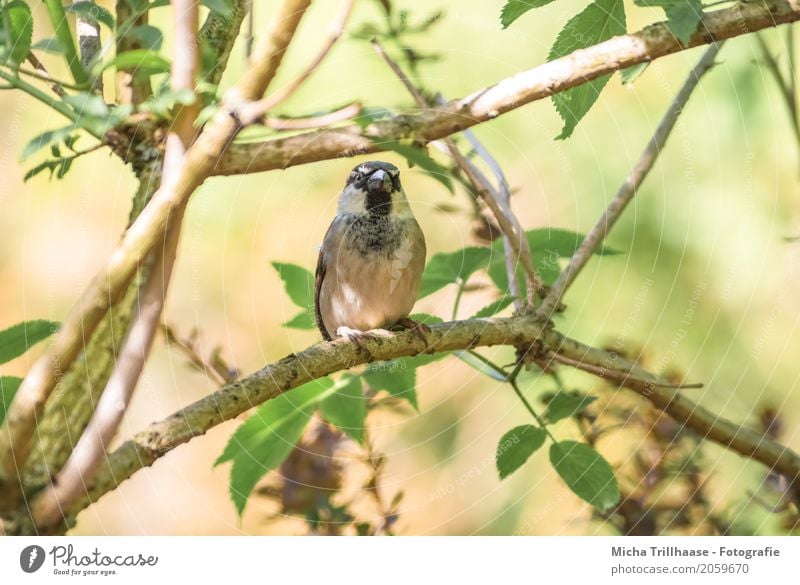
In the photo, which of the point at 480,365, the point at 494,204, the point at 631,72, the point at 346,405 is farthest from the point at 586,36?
the point at 346,405

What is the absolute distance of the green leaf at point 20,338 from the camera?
1005 millimetres

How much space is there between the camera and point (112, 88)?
1.15 m

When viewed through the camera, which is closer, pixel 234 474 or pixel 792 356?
pixel 234 474

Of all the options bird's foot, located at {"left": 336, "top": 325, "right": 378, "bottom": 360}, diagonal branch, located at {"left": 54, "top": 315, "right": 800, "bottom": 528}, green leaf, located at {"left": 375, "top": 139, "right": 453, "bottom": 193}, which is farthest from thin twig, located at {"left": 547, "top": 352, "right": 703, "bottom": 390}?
green leaf, located at {"left": 375, "top": 139, "right": 453, "bottom": 193}

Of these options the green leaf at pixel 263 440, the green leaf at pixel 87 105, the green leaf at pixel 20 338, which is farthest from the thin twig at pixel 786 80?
the green leaf at pixel 20 338

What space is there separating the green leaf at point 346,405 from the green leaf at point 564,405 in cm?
26

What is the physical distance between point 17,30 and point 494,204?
68 centimetres

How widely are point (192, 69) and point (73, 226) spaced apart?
375 millimetres

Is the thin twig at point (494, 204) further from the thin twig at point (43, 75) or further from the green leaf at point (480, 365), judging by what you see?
the thin twig at point (43, 75)

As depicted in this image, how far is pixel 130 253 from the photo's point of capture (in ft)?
3.24

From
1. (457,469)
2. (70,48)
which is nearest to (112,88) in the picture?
(70,48)

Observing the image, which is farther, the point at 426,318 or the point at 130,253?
the point at 426,318

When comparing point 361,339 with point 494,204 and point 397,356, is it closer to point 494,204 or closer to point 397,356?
point 397,356
